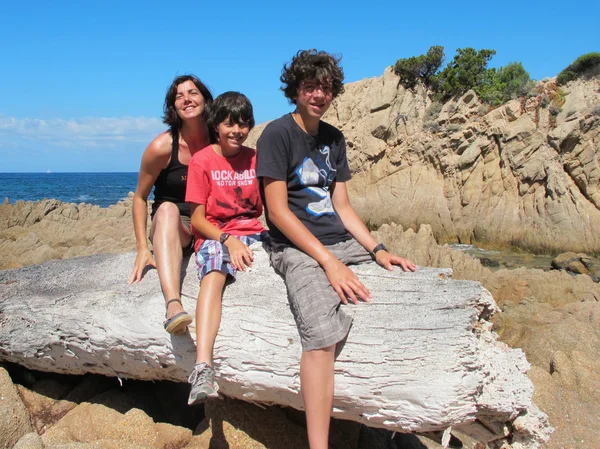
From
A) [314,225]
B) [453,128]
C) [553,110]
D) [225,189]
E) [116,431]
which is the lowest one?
[116,431]

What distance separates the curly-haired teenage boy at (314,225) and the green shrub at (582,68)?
19799 mm

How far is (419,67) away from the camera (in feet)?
74.3

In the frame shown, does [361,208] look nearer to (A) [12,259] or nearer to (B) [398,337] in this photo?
(A) [12,259]

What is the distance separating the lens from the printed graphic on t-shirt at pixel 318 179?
131 inches

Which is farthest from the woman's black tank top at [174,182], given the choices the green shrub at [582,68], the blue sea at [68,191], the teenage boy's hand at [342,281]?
the blue sea at [68,191]

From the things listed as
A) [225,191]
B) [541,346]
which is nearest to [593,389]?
[541,346]

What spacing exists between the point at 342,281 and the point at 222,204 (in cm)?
119

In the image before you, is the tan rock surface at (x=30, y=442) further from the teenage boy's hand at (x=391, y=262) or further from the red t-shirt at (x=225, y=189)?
the teenage boy's hand at (x=391, y=262)

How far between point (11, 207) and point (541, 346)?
1612 centimetres

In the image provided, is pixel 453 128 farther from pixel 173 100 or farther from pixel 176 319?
pixel 176 319

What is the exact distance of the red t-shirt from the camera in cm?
361

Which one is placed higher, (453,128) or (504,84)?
(504,84)

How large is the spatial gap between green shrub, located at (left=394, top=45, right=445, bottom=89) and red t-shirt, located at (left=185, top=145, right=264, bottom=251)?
67.9 ft

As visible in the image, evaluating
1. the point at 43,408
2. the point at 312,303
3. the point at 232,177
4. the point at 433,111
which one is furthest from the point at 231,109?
the point at 433,111
